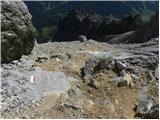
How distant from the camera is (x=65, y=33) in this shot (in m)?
184

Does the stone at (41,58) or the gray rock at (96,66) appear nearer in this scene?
the gray rock at (96,66)

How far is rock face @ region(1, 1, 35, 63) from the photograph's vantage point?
2172cm

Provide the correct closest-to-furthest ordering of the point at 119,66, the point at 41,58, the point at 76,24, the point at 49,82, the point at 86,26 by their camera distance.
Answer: the point at 49,82, the point at 119,66, the point at 41,58, the point at 86,26, the point at 76,24

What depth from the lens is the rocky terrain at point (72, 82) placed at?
18234 millimetres

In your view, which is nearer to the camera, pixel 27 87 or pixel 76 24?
pixel 27 87

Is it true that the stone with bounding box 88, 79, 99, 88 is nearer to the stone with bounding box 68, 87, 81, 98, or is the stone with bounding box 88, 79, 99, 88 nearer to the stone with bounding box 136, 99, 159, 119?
the stone with bounding box 68, 87, 81, 98

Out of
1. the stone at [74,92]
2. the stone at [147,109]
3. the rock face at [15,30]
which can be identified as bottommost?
the stone at [147,109]

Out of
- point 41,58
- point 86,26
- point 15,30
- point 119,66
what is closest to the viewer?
point 119,66

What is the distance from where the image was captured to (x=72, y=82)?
67.4 feet

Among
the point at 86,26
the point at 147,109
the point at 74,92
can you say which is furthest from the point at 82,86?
the point at 86,26

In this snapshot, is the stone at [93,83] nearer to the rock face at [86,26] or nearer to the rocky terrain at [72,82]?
the rocky terrain at [72,82]

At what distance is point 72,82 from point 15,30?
14.4 feet

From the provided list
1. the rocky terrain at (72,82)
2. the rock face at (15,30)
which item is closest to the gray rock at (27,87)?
the rocky terrain at (72,82)

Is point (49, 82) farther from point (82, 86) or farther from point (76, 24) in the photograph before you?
point (76, 24)
